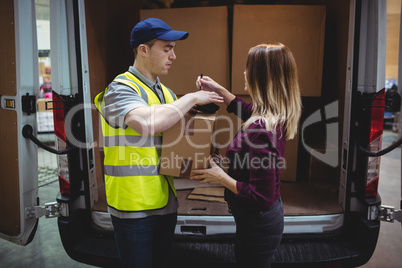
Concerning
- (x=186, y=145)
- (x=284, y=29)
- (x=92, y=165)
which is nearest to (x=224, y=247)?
(x=186, y=145)

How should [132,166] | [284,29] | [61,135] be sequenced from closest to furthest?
[132,166]
[61,135]
[284,29]

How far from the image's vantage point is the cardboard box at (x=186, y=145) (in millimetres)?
1330

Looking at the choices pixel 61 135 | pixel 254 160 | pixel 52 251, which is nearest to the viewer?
pixel 254 160

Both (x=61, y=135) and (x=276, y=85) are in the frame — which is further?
(x=61, y=135)

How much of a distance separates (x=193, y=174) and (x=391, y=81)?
9999 millimetres

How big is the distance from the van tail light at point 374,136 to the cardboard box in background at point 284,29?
1010 millimetres

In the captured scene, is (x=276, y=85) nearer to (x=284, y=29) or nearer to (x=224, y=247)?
(x=224, y=247)

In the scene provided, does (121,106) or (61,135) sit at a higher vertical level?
(121,106)

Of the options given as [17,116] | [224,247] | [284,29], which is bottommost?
[224,247]

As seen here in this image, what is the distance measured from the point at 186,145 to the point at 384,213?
1.24m

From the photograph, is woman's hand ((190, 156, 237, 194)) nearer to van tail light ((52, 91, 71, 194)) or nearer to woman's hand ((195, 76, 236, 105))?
woman's hand ((195, 76, 236, 105))

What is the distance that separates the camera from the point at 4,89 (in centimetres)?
180

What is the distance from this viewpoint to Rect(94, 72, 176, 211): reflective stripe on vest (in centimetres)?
132

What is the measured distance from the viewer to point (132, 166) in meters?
1.33
